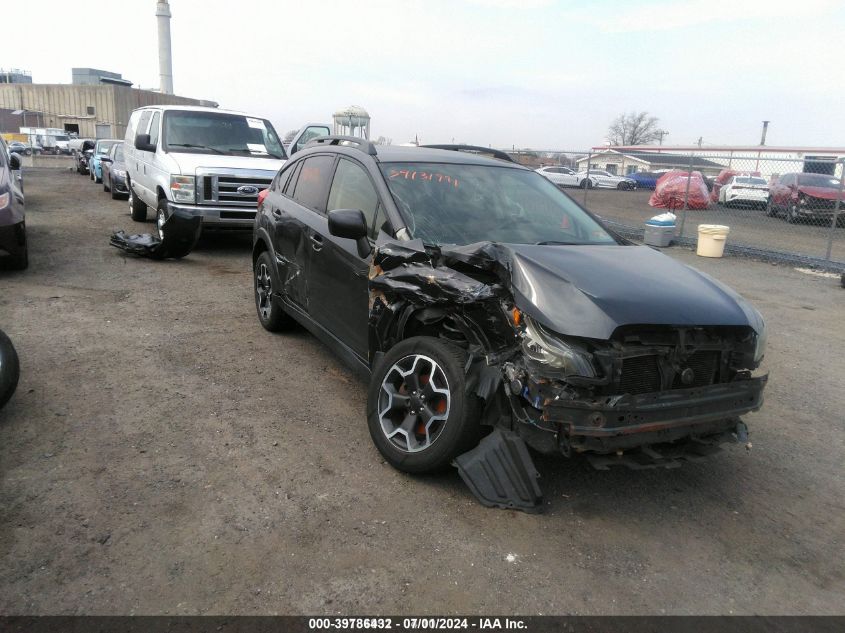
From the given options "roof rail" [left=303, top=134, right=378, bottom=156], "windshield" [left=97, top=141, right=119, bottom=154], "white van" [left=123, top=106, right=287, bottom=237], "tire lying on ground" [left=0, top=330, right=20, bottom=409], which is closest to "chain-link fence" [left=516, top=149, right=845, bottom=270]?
"white van" [left=123, top=106, right=287, bottom=237]

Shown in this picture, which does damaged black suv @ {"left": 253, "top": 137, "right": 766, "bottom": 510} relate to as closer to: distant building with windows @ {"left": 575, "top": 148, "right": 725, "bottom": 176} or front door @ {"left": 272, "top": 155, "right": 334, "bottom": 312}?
front door @ {"left": 272, "top": 155, "right": 334, "bottom": 312}

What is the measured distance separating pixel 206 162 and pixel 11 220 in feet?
9.49

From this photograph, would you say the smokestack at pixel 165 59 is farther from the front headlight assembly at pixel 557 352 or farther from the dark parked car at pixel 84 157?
the front headlight assembly at pixel 557 352

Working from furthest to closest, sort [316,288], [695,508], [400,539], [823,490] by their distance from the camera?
[316,288], [823,490], [695,508], [400,539]

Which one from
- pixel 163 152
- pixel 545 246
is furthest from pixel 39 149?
pixel 545 246

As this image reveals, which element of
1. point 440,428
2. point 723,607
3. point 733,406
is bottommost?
point 723,607

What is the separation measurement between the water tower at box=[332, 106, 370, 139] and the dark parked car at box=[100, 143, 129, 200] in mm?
8823

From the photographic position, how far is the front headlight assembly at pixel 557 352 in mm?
2912

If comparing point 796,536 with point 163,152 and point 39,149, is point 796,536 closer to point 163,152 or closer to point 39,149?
point 163,152

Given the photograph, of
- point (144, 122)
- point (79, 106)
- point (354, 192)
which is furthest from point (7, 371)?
point (79, 106)

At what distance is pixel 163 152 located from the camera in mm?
9961

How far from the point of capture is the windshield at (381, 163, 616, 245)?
4.00 m

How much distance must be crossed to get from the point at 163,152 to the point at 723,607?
9861 mm

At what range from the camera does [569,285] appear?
316 centimetres
